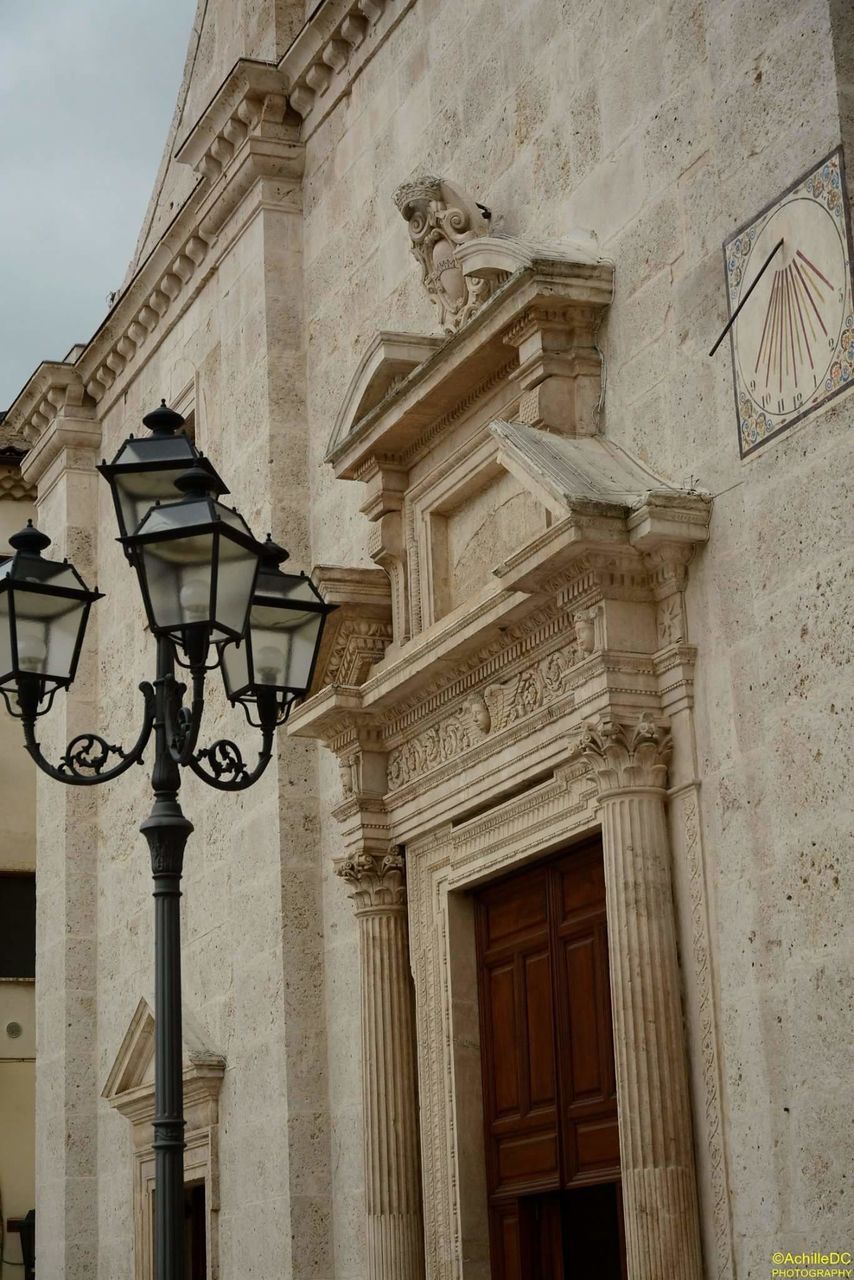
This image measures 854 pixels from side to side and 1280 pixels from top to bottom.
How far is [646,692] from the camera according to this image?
9055 mm

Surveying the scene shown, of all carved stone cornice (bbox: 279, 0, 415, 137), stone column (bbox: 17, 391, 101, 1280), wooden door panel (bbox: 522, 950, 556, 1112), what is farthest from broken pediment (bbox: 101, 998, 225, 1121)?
carved stone cornice (bbox: 279, 0, 415, 137)

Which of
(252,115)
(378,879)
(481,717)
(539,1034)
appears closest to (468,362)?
(481,717)

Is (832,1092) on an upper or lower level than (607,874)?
lower

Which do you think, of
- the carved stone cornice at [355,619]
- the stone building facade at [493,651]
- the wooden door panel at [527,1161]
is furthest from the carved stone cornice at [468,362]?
the wooden door panel at [527,1161]

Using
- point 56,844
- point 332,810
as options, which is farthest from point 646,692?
point 56,844

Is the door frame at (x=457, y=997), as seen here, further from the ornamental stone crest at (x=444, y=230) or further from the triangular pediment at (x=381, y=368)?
the ornamental stone crest at (x=444, y=230)

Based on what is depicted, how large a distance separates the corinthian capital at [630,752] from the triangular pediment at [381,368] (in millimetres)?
2665

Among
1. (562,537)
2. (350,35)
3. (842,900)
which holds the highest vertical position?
(350,35)

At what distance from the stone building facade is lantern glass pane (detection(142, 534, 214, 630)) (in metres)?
2.19

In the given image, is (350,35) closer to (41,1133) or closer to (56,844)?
(56,844)

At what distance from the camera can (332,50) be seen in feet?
42.5

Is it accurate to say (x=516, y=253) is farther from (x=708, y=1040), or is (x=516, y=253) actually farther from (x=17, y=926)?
(x=17, y=926)

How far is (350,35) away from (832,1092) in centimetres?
777

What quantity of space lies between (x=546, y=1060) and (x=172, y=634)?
3746mm
